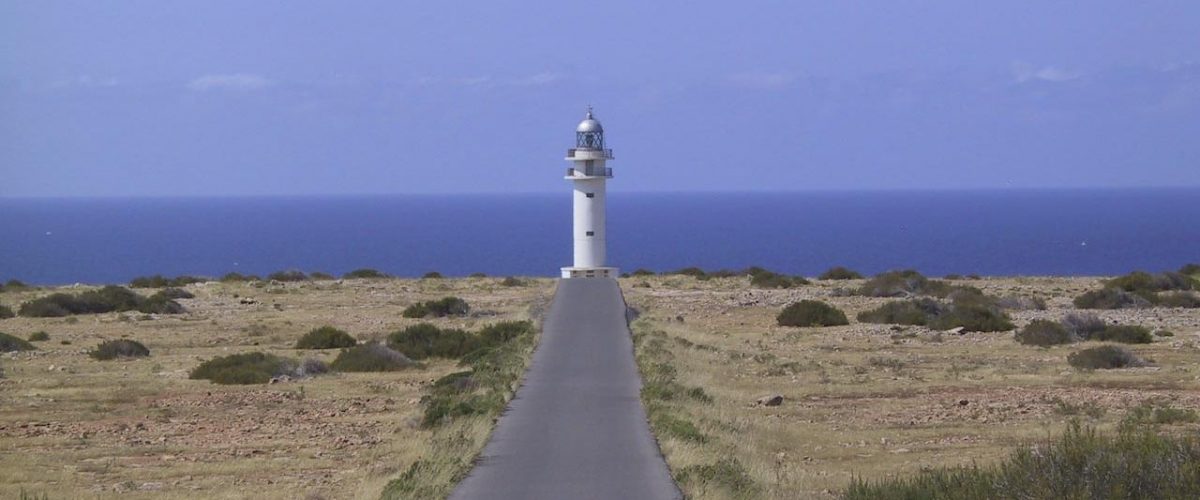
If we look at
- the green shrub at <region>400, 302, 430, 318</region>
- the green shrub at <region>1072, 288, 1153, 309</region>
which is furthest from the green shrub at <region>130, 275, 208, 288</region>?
the green shrub at <region>1072, 288, 1153, 309</region>

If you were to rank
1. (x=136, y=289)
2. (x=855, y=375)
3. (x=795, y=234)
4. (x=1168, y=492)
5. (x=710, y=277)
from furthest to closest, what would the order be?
(x=795, y=234), (x=710, y=277), (x=136, y=289), (x=855, y=375), (x=1168, y=492)

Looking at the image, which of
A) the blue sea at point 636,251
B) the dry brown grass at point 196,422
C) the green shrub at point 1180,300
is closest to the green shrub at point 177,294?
the dry brown grass at point 196,422

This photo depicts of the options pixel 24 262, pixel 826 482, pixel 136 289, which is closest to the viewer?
pixel 826 482

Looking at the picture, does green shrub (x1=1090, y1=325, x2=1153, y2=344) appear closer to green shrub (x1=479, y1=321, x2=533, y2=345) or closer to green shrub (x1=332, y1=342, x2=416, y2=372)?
green shrub (x1=479, y1=321, x2=533, y2=345)

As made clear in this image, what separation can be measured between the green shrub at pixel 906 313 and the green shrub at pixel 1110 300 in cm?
445

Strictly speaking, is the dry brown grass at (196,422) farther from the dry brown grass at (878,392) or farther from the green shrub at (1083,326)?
the green shrub at (1083,326)

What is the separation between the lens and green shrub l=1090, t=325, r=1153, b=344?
92.6ft

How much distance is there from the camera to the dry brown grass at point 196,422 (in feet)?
49.1

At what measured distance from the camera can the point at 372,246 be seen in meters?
157

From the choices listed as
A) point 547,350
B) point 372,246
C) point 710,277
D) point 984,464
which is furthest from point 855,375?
point 372,246

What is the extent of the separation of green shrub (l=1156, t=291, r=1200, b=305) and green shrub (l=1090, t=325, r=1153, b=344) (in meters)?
9.93

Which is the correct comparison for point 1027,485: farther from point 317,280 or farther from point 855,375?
point 317,280

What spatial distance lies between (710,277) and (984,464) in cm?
3979

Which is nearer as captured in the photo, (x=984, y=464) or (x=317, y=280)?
(x=984, y=464)
